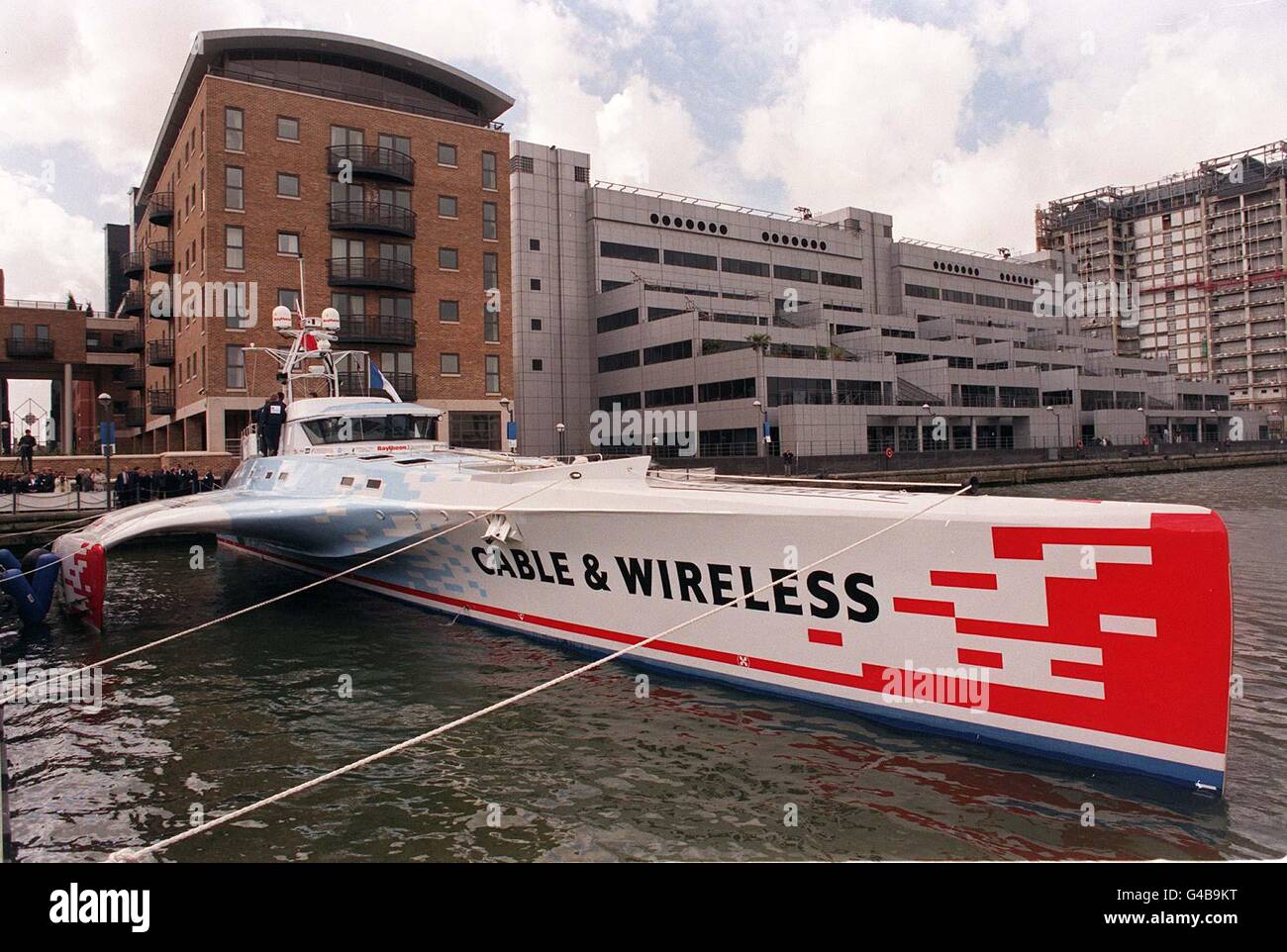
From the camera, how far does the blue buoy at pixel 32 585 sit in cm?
1411

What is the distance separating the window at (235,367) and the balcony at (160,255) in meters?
11.8

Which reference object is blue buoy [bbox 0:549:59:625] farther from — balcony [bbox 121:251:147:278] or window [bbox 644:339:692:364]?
window [bbox 644:339:692:364]

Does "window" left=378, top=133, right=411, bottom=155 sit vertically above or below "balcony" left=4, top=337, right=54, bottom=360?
above

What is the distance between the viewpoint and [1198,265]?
124m

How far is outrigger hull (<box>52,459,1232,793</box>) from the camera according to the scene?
6.41m

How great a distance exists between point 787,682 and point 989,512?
283 cm

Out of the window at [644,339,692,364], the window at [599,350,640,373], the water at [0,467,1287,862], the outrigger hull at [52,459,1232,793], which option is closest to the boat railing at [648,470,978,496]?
the outrigger hull at [52,459,1232,793]

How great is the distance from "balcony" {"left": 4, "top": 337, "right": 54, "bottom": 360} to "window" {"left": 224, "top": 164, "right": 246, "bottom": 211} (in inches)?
927

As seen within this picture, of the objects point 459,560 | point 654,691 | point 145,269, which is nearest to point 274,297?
point 145,269

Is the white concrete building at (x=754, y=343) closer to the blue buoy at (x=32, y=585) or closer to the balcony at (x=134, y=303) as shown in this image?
the balcony at (x=134, y=303)

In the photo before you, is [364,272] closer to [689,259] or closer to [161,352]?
[161,352]

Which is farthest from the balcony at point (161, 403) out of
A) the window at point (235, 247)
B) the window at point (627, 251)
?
the window at point (627, 251)

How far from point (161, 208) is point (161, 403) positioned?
34.3 ft
